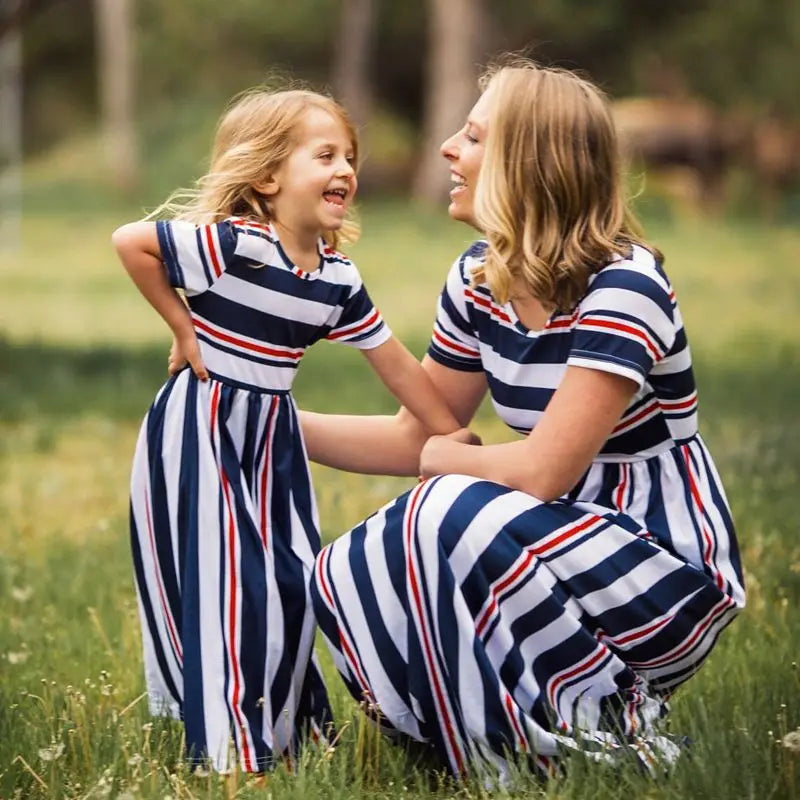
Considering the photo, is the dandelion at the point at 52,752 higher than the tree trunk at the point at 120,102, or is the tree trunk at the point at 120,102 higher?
the tree trunk at the point at 120,102

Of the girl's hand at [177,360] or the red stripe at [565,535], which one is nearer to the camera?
the red stripe at [565,535]

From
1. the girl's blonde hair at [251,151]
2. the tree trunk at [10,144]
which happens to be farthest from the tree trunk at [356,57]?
the girl's blonde hair at [251,151]

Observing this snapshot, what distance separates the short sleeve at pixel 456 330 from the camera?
10.4 ft

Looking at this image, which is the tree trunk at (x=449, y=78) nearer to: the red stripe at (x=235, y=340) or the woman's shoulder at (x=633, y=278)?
the red stripe at (x=235, y=340)

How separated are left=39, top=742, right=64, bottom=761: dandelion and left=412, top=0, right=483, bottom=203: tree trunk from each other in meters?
20.3

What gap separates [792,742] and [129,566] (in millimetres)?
2619

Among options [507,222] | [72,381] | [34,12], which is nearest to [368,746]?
[507,222]

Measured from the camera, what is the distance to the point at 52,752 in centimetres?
292

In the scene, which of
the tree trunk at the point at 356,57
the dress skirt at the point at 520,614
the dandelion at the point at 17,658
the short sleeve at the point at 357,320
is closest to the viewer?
the dress skirt at the point at 520,614

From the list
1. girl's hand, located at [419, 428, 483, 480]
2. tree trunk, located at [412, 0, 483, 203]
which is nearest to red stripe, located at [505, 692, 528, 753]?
girl's hand, located at [419, 428, 483, 480]

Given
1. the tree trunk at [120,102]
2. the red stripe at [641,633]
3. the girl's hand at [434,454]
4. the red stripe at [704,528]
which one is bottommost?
the red stripe at [641,633]

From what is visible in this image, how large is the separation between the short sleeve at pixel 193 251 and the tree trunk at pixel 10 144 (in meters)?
16.6

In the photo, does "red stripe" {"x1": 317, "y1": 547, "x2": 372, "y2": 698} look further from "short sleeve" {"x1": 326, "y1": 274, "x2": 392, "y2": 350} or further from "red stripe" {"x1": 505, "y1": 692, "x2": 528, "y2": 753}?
"short sleeve" {"x1": 326, "y1": 274, "x2": 392, "y2": 350}

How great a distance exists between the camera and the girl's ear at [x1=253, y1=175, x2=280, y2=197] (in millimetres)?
3125
